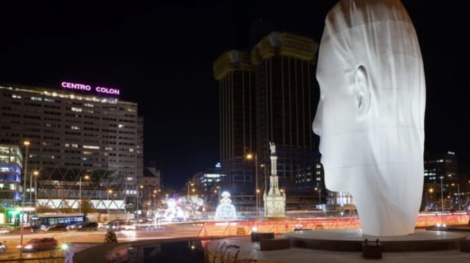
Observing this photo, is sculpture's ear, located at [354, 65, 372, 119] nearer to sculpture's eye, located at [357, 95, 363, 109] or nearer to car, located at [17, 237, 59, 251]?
sculpture's eye, located at [357, 95, 363, 109]

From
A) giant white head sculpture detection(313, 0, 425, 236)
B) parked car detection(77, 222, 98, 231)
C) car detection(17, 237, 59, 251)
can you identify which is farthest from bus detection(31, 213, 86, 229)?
giant white head sculpture detection(313, 0, 425, 236)

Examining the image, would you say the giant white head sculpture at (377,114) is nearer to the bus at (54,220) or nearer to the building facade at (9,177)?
the bus at (54,220)

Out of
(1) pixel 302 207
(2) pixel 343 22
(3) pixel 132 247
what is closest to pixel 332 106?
(2) pixel 343 22

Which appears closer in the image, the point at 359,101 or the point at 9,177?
the point at 359,101

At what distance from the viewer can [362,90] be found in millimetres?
28516

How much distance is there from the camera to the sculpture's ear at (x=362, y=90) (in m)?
28.2

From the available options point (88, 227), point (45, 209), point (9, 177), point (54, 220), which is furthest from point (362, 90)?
point (45, 209)

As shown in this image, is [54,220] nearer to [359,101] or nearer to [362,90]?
[359,101]

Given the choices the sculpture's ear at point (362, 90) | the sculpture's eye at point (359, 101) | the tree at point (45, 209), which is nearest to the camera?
the sculpture's ear at point (362, 90)

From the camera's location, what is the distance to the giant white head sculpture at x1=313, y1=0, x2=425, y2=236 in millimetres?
27188

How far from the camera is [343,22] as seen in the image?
29.6 metres

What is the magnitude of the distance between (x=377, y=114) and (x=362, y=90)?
1.72 metres

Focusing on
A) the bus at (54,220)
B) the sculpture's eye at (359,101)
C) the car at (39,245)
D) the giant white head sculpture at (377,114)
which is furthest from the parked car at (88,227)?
the sculpture's eye at (359,101)

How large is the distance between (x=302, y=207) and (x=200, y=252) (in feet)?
483
